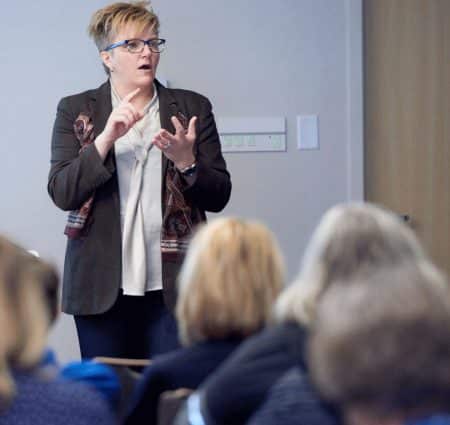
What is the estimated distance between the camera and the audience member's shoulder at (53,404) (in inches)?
62.9

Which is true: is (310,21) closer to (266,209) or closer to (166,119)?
(266,209)

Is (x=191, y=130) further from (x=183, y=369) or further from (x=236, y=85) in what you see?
(x=236, y=85)

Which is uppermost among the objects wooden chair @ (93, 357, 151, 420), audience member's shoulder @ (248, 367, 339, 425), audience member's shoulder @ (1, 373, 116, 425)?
audience member's shoulder @ (248, 367, 339, 425)

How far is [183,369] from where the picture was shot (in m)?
1.72

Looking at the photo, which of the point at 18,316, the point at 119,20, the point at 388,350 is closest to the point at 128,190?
the point at 119,20

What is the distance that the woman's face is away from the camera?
2703 mm

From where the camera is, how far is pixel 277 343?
5.06 ft

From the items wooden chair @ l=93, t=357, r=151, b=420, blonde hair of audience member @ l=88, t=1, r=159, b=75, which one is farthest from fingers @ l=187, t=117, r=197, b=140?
wooden chair @ l=93, t=357, r=151, b=420

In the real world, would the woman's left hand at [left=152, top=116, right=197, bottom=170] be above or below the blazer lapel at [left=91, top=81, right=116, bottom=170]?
below

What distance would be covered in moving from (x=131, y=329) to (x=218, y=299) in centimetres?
101

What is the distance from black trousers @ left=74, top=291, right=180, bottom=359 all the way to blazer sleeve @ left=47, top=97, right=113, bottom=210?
0.34m

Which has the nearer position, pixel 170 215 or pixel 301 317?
pixel 301 317

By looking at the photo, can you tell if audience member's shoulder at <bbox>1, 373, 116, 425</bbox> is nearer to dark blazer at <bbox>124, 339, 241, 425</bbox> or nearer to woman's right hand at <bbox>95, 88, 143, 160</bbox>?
dark blazer at <bbox>124, 339, 241, 425</bbox>

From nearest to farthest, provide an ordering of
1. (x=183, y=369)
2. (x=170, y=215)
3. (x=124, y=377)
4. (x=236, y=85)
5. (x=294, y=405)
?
(x=294, y=405), (x=183, y=369), (x=124, y=377), (x=170, y=215), (x=236, y=85)
